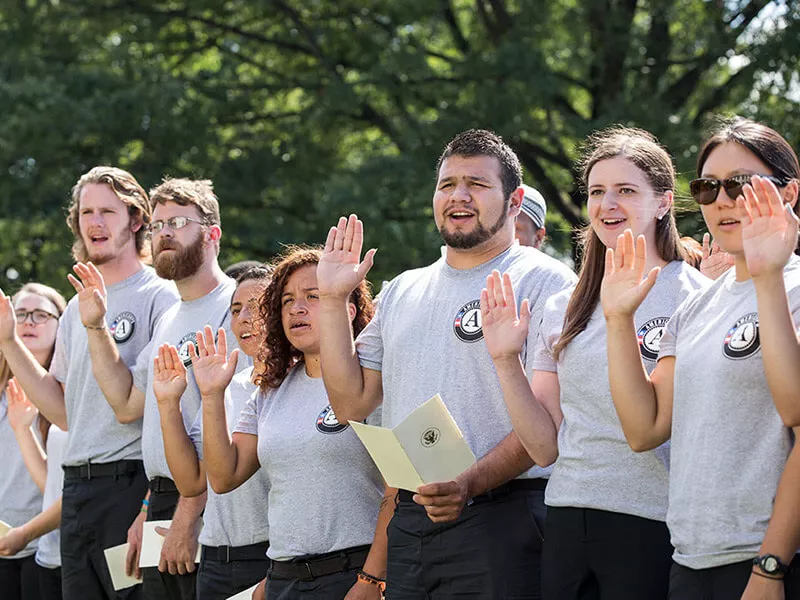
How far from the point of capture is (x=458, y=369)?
4078 millimetres

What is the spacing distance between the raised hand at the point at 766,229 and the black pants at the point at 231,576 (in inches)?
106

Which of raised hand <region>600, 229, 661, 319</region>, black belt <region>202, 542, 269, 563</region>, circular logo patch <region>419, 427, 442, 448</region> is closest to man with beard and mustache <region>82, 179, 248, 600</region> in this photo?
black belt <region>202, 542, 269, 563</region>

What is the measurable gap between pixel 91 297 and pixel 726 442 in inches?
136

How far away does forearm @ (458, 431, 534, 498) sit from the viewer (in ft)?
12.7

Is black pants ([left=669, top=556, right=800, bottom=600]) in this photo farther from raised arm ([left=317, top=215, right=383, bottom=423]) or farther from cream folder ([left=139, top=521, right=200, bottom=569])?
cream folder ([left=139, top=521, right=200, bottom=569])

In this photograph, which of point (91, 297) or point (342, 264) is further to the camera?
point (91, 297)

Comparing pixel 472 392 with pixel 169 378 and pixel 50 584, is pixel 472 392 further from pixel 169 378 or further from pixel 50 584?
pixel 50 584

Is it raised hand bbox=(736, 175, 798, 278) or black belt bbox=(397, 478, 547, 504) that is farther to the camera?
black belt bbox=(397, 478, 547, 504)

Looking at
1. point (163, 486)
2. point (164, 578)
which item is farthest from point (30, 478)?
point (164, 578)

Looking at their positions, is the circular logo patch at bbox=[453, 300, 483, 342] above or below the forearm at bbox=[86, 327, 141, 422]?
above

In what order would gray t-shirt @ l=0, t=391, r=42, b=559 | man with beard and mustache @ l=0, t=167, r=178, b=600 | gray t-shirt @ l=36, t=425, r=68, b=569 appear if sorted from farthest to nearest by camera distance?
gray t-shirt @ l=0, t=391, r=42, b=559 < gray t-shirt @ l=36, t=425, r=68, b=569 < man with beard and mustache @ l=0, t=167, r=178, b=600

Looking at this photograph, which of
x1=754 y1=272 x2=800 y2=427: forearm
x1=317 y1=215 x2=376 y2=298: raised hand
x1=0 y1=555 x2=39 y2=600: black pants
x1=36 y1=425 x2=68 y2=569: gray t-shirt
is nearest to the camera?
x1=754 y1=272 x2=800 y2=427: forearm

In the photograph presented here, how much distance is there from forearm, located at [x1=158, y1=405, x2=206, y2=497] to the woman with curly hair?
340 mm

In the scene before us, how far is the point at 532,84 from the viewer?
11.7 metres
